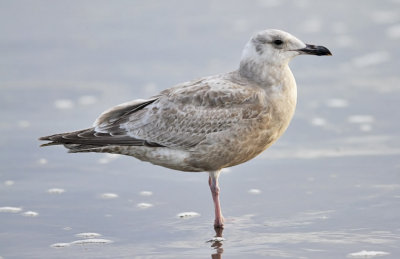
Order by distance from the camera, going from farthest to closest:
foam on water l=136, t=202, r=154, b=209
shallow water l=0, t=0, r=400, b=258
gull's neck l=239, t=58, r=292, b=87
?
1. foam on water l=136, t=202, r=154, b=209
2. gull's neck l=239, t=58, r=292, b=87
3. shallow water l=0, t=0, r=400, b=258

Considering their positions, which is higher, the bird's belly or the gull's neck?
the gull's neck

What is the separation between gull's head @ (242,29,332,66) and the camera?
787 centimetres

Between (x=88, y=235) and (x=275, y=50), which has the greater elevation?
(x=275, y=50)

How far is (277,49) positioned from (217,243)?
73.7 inches

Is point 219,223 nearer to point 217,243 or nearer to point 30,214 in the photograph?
point 217,243

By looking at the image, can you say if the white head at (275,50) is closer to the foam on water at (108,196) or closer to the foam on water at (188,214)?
the foam on water at (188,214)

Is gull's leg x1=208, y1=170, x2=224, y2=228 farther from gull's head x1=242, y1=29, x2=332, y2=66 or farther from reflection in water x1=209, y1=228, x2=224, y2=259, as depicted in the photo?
gull's head x1=242, y1=29, x2=332, y2=66

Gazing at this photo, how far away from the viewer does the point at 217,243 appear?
723 centimetres

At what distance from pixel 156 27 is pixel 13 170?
5271 mm

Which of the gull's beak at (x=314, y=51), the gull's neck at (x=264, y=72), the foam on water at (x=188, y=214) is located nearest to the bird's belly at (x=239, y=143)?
the gull's neck at (x=264, y=72)

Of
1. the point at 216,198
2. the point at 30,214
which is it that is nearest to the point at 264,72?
the point at 216,198

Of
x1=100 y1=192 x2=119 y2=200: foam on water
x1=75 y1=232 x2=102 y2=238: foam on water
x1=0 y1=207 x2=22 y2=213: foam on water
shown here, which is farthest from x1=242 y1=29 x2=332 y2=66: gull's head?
x1=0 y1=207 x2=22 y2=213: foam on water

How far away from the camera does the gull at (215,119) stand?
302 inches

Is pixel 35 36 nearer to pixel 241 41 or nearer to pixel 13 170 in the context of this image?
pixel 241 41
